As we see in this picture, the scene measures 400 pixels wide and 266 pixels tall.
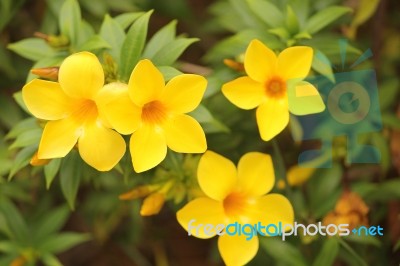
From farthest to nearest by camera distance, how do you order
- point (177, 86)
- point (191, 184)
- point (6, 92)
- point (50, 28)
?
point (6, 92)
point (50, 28)
point (191, 184)
point (177, 86)

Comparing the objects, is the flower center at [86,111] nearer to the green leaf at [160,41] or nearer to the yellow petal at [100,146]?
the yellow petal at [100,146]

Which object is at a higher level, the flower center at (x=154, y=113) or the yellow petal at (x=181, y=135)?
the flower center at (x=154, y=113)

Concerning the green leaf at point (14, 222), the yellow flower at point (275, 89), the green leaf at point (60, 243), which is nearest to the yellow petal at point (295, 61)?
the yellow flower at point (275, 89)

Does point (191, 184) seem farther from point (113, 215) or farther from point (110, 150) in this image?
point (113, 215)

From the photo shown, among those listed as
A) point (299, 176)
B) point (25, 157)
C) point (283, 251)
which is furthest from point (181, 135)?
point (299, 176)

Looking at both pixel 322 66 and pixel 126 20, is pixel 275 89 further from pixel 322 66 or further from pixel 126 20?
pixel 126 20

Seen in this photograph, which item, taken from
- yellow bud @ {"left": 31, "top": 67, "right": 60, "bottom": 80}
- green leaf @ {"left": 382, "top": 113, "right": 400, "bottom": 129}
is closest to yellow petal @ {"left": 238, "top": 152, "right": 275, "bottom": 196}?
yellow bud @ {"left": 31, "top": 67, "right": 60, "bottom": 80}

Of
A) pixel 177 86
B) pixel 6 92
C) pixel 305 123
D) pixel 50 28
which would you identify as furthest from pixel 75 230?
pixel 177 86
